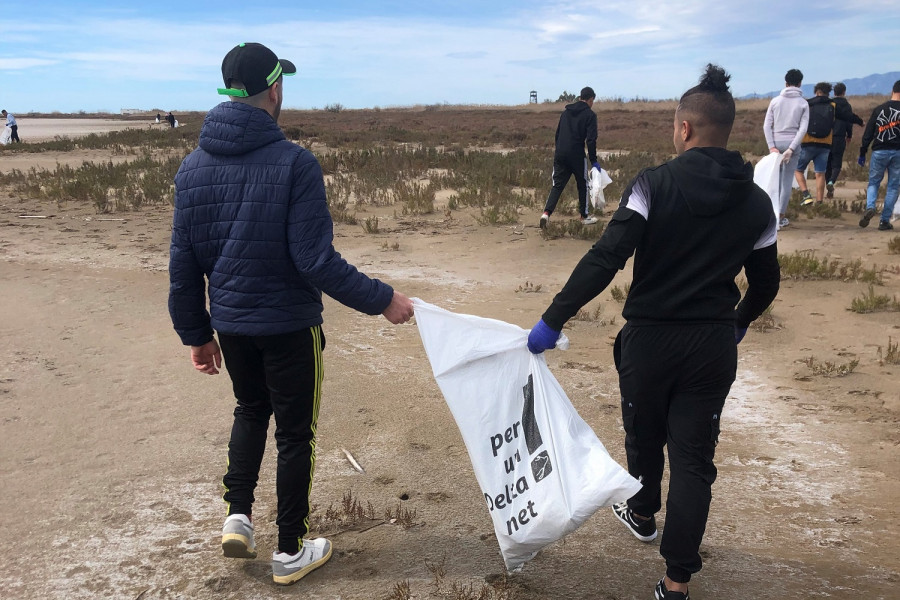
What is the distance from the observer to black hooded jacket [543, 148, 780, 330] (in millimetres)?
2406

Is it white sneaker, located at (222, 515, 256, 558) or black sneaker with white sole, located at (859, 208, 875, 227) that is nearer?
white sneaker, located at (222, 515, 256, 558)

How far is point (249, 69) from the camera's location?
8.39 ft

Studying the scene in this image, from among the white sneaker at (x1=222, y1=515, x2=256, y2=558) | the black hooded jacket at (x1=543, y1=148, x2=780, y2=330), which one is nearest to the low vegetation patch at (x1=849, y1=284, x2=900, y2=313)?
the black hooded jacket at (x1=543, y1=148, x2=780, y2=330)

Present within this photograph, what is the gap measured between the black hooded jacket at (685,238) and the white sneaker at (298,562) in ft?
4.76

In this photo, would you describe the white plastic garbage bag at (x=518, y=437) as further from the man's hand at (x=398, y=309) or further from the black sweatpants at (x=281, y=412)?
the black sweatpants at (x=281, y=412)

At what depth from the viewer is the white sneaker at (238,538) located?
2.86m

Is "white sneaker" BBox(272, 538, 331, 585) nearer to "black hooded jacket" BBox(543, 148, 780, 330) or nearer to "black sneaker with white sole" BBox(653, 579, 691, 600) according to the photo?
"black sneaker with white sole" BBox(653, 579, 691, 600)

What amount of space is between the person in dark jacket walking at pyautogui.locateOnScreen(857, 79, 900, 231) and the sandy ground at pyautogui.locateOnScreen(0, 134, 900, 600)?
263 cm

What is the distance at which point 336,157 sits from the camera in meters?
19.0

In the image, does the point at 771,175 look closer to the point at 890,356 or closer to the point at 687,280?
the point at 890,356

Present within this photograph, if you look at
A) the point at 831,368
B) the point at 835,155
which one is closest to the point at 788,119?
the point at 831,368

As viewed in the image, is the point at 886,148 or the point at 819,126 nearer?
the point at 886,148

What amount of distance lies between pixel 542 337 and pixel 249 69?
57.2 inches

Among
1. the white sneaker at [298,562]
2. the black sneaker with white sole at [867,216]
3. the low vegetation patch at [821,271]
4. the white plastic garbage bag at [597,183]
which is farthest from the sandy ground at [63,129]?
the white sneaker at [298,562]
